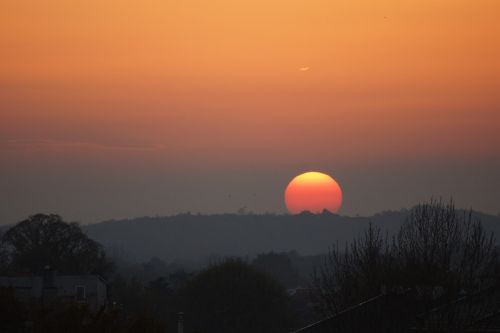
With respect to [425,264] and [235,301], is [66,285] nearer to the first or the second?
[235,301]

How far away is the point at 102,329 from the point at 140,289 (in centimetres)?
5827

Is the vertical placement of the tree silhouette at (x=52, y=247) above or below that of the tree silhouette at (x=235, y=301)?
above

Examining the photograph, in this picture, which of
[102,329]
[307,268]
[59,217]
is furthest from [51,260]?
[307,268]

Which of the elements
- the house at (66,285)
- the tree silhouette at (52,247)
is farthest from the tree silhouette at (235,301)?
the tree silhouette at (52,247)

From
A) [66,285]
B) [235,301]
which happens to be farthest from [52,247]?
[66,285]

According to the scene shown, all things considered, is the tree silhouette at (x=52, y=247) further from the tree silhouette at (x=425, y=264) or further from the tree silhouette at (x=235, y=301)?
the tree silhouette at (x=425, y=264)

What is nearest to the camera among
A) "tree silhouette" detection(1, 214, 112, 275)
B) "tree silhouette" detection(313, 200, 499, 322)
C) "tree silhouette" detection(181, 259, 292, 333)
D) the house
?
"tree silhouette" detection(313, 200, 499, 322)

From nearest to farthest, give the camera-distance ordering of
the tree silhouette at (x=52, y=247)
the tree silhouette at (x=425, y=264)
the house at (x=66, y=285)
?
the tree silhouette at (x=425, y=264) → the house at (x=66, y=285) → the tree silhouette at (x=52, y=247)

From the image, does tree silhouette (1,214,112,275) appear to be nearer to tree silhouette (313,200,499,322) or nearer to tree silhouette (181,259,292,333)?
tree silhouette (181,259,292,333)

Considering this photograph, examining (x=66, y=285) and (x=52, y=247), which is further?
(x=52, y=247)

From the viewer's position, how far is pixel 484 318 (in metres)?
24.8

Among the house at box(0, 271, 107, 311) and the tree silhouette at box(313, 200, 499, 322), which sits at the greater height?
the tree silhouette at box(313, 200, 499, 322)

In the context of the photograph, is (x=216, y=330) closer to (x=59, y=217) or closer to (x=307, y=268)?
(x=59, y=217)

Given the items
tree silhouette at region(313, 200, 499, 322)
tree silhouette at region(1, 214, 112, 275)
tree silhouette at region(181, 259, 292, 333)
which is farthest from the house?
tree silhouette at region(313, 200, 499, 322)
